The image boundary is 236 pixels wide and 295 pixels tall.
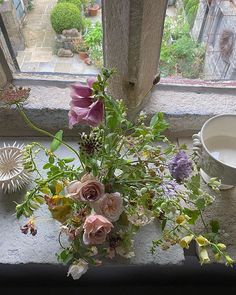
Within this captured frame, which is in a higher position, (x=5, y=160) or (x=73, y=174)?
(x=73, y=174)

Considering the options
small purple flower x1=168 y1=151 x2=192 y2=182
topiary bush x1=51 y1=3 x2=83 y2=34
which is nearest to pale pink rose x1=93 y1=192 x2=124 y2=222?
small purple flower x1=168 y1=151 x2=192 y2=182

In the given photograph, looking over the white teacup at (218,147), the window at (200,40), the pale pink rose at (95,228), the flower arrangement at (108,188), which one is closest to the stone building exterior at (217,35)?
the window at (200,40)

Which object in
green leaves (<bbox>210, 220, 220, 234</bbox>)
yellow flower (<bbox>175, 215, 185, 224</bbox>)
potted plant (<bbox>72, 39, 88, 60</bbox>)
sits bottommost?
green leaves (<bbox>210, 220, 220, 234</bbox>)

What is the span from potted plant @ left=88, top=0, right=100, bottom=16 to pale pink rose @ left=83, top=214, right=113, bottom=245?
1.50ft

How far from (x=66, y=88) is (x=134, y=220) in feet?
1.35

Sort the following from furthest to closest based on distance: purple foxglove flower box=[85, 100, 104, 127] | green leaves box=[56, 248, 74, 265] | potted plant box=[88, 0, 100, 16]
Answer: potted plant box=[88, 0, 100, 16] < green leaves box=[56, 248, 74, 265] < purple foxglove flower box=[85, 100, 104, 127]

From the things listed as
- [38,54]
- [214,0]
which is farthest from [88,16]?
[214,0]

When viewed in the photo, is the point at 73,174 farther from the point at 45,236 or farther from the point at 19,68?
the point at 19,68

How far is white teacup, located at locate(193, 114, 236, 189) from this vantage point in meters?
0.66

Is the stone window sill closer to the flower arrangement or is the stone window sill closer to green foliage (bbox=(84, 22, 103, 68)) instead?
green foliage (bbox=(84, 22, 103, 68))

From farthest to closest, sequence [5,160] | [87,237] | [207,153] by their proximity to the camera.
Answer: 1. [5,160]
2. [207,153]
3. [87,237]

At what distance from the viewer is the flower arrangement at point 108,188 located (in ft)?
1.69

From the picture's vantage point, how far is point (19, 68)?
0.86 metres

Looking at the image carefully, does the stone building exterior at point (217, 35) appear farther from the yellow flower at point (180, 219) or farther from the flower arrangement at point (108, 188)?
the yellow flower at point (180, 219)
